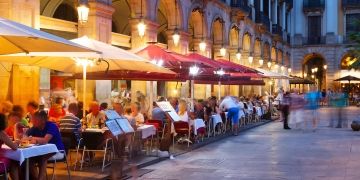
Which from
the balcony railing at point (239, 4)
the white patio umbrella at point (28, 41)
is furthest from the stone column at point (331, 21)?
the white patio umbrella at point (28, 41)

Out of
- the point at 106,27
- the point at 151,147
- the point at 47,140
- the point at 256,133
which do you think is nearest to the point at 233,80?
the point at 256,133

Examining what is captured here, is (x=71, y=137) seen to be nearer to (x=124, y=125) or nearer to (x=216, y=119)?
(x=124, y=125)

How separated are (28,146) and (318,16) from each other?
2063 inches

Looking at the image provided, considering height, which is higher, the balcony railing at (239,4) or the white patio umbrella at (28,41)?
the balcony railing at (239,4)

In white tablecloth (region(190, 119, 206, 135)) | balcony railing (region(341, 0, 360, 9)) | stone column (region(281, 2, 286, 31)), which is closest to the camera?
white tablecloth (region(190, 119, 206, 135))

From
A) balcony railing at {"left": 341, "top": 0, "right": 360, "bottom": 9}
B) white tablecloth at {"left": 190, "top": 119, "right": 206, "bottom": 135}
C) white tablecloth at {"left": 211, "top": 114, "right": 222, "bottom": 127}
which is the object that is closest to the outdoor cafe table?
white tablecloth at {"left": 190, "top": 119, "right": 206, "bottom": 135}

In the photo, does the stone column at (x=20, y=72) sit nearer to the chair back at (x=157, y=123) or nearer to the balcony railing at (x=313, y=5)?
the chair back at (x=157, y=123)

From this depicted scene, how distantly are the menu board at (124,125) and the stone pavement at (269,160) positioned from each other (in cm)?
100

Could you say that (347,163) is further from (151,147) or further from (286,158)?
(151,147)

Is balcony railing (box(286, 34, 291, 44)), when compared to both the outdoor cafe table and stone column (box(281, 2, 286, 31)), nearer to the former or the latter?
stone column (box(281, 2, 286, 31))

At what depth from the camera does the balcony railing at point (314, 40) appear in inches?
2237

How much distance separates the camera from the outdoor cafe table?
7.86 m

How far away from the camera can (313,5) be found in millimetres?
56688

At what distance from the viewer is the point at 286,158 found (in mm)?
13555
